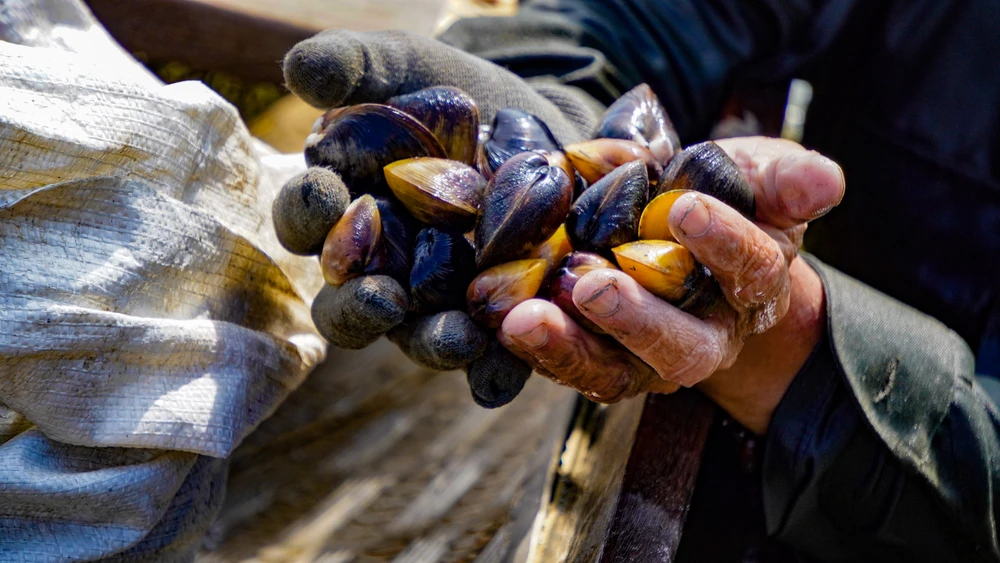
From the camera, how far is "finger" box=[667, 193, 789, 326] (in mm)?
680

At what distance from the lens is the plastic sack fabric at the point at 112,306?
71 cm

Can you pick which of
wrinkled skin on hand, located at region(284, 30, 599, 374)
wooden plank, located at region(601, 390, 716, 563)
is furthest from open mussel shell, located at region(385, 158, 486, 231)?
wooden plank, located at region(601, 390, 716, 563)

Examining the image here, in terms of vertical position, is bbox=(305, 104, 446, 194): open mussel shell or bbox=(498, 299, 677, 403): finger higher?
bbox=(305, 104, 446, 194): open mussel shell

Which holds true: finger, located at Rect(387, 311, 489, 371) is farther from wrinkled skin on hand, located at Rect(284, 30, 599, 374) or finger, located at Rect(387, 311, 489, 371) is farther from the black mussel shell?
the black mussel shell

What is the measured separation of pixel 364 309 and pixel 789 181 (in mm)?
483

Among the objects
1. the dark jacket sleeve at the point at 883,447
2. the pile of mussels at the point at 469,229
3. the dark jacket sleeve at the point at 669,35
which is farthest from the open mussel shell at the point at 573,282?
the dark jacket sleeve at the point at 669,35

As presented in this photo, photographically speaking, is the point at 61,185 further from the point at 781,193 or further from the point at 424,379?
the point at 781,193

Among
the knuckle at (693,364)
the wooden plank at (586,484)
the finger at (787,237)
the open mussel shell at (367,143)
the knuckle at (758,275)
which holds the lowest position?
the wooden plank at (586,484)

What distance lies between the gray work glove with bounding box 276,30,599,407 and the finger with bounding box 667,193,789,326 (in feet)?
0.75

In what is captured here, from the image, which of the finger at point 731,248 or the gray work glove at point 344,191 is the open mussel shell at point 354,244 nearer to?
the gray work glove at point 344,191

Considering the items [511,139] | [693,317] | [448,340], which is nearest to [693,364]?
[693,317]

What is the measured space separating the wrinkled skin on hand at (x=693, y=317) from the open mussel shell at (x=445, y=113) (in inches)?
10.6

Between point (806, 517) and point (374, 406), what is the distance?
2.23ft

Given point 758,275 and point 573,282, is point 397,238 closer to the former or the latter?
point 573,282
